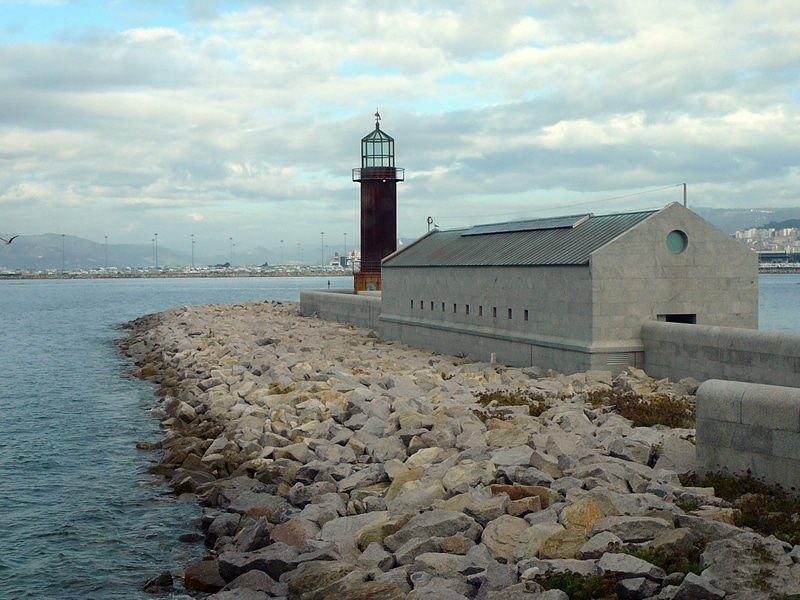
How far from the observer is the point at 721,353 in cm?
1753

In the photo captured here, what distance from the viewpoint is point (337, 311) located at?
41.8 m

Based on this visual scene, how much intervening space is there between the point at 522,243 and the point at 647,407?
10328mm

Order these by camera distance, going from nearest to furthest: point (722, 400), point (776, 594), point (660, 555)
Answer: point (776, 594)
point (660, 555)
point (722, 400)

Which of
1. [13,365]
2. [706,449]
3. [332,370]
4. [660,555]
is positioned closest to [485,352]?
[332,370]

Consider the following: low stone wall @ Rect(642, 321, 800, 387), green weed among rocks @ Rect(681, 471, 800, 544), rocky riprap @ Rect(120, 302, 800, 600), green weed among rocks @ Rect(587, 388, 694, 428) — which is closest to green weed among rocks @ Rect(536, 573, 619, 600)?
rocky riprap @ Rect(120, 302, 800, 600)

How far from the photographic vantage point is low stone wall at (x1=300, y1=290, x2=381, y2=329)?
36.3 metres

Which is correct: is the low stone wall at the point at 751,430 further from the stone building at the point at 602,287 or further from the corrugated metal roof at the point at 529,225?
the corrugated metal roof at the point at 529,225

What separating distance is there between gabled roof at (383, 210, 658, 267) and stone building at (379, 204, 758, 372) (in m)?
0.06

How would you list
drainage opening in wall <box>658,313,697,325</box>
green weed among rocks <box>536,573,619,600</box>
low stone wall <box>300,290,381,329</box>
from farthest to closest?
low stone wall <box>300,290,381,329</box> < drainage opening in wall <box>658,313,697,325</box> < green weed among rocks <box>536,573,619,600</box>

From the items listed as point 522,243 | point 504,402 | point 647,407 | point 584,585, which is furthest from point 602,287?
point 584,585

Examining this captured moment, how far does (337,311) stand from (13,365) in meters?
14.3

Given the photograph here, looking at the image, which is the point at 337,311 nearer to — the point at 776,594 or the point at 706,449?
the point at 706,449

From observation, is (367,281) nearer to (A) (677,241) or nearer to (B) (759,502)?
(A) (677,241)

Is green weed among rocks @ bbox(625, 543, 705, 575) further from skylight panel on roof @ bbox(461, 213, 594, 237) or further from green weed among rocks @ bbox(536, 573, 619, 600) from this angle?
skylight panel on roof @ bbox(461, 213, 594, 237)
